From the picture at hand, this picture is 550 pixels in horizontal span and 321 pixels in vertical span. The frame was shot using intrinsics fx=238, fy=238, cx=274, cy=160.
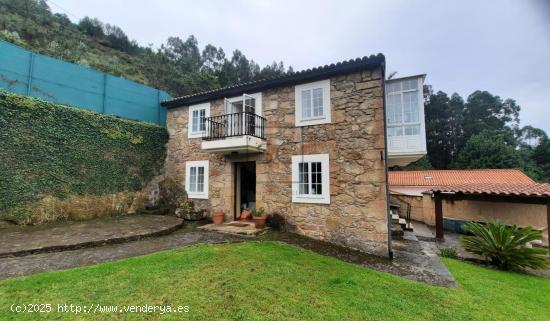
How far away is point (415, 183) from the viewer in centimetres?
1959

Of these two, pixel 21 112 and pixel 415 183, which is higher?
pixel 21 112

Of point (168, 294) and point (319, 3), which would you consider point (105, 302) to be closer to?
point (168, 294)

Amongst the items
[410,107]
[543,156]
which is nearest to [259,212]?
[410,107]

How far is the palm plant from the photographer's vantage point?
6.42 metres

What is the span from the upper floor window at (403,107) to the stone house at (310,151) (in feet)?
0.62

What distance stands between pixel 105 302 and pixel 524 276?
9528 millimetres

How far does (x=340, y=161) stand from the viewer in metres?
7.70

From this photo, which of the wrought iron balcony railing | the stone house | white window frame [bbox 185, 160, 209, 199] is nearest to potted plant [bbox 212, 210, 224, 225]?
the stone house

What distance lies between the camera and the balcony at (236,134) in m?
8.59

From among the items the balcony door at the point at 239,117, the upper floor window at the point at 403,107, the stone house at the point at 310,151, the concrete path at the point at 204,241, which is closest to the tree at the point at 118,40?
the stone house at the point at 310,151

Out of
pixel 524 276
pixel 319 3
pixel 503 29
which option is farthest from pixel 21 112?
pixel 524 276

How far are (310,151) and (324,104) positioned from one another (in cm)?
165

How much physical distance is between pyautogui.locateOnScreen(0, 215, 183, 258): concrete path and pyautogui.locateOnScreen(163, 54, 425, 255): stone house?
8.31ft

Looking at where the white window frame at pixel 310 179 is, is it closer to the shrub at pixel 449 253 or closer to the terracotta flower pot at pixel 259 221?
the terracotta flower pot at pixel 259 221
